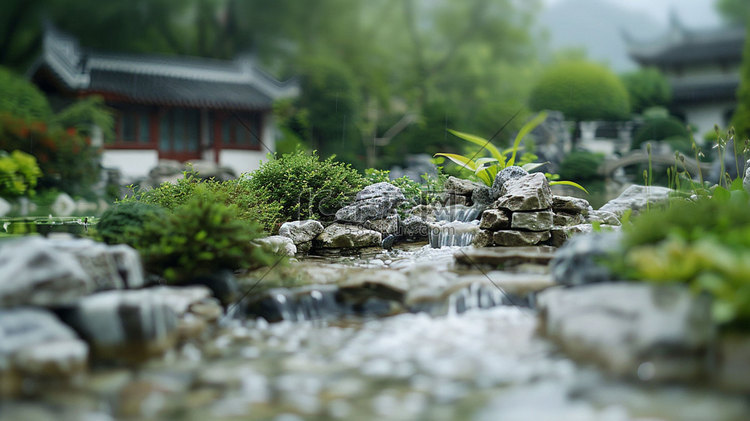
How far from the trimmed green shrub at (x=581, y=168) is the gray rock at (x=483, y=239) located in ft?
34.2

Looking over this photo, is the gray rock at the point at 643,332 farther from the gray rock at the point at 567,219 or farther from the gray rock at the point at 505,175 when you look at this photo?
the gray rock at the point at 505,175

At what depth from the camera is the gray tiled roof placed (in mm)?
15984

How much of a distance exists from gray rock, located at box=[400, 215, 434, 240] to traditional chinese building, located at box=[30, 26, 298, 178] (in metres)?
10.1

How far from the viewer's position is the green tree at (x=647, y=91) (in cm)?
2241

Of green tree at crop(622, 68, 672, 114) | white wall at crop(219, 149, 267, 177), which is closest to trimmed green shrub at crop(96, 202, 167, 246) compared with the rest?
white wall at crop(219, 149, 267, 177)

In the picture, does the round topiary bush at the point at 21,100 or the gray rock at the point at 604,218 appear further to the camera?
the round topiary bush at the point at 21,100

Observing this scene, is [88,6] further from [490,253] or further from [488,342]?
[488,342]

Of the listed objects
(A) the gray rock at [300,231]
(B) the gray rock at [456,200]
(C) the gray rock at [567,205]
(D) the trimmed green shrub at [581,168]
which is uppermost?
(D) the trimmed green shrub at [581,168]

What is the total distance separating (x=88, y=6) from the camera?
1992 cm

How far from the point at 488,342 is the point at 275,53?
2107 centimetres

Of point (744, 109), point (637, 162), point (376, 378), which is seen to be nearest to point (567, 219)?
point (376, 378)

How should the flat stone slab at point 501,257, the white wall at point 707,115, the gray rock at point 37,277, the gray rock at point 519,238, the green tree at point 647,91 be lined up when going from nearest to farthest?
the gray rock at point 37,277 < the flat stone slab at point 501,257 < the gray rock at point 519,238 < the green tree at point 647,91 < the white wall at point 707,115

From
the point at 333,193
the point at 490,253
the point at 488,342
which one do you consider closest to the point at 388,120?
the point at 333,193

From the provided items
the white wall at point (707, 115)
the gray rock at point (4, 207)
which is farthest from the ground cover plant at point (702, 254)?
the white wall at point (707, 115)
